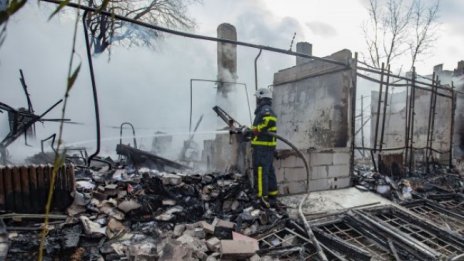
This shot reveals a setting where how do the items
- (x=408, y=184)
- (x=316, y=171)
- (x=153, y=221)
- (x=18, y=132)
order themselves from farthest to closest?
(x=408, y=184) → (x=316, y=171) → (x=18, y=132) → (x=153, y=221)

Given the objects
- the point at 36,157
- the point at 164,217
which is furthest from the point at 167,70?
the point at 164,217

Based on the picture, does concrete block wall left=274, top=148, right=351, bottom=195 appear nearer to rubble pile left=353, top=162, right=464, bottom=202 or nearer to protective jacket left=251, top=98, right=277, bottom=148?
rubble pile left=353, top=162, right=464, bottom=202

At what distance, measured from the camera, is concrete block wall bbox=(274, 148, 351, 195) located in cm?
582

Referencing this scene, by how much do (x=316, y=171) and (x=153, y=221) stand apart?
361 centimetres

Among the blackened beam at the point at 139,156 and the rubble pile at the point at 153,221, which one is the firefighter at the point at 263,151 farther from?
the blackened beam at the point at 139,156

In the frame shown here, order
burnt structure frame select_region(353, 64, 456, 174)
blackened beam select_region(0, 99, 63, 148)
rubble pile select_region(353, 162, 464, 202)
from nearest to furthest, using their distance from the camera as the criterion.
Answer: blackened beam select_region(0, 99, 63, 148)
rubble pile select_region(353, 162, 464, 202)
burnt structure frame select_region(353, 64, 456, 174)

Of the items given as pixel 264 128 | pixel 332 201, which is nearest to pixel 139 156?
pixel 264 128

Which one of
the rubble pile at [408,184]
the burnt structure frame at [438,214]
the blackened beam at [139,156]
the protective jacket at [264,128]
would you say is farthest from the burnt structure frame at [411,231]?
the blackened beam at [139,156]

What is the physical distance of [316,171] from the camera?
6.18 m

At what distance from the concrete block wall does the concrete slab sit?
0.54ft

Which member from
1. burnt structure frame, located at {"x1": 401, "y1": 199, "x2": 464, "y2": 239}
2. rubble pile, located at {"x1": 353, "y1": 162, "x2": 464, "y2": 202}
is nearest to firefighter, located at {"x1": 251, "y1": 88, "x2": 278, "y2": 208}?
rubble pile, located at {"x1": 353, "y1": 162, "x2": 464, "y2": 202}

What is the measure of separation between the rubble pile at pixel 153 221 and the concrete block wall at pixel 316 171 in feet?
2.97

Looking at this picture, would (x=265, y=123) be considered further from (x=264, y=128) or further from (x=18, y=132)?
(x=18, y=132)

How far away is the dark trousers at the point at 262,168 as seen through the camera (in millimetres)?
5066
